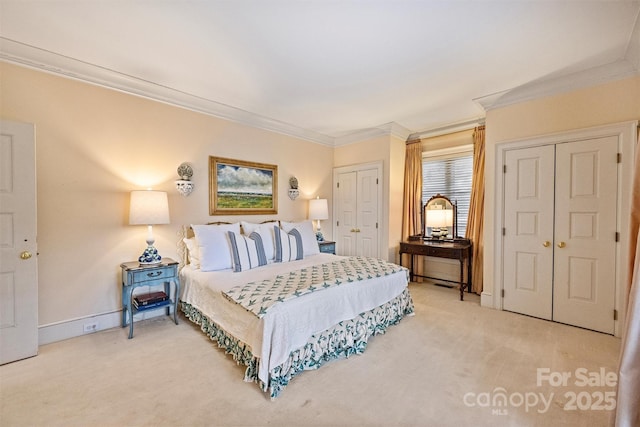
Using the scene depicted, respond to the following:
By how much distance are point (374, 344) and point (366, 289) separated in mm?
521

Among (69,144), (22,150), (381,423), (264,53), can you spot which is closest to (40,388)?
(22,150)

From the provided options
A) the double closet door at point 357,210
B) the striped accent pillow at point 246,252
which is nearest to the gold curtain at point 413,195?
the double closet door at point 357,210

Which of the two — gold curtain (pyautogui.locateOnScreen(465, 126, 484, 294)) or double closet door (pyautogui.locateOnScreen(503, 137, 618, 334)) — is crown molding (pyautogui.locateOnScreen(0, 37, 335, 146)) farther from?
double closet door (pyautogui.locateOnScreen(503, 137, 618, 334))

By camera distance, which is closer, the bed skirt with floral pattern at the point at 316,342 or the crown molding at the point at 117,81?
the bed skirt with floral pattern at the point at 316,342

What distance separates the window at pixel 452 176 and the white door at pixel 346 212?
1259mm

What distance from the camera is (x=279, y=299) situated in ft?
6.50

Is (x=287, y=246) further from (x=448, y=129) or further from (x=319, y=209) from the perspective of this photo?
(x=448, y=129)

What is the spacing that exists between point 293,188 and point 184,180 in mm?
1770

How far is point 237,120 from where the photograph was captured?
3854 mm

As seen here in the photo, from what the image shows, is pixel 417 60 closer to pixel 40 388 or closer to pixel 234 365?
pixel 234 365

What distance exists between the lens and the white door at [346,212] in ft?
16.4

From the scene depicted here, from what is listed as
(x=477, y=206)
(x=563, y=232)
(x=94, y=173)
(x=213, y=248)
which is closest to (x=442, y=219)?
(x=477, y=206)

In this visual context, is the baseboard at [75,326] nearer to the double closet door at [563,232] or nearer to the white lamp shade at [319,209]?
the white lamp shade at [319,209]

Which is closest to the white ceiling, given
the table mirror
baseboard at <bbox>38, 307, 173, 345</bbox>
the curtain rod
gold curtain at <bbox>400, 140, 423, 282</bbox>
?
the curtain rod
